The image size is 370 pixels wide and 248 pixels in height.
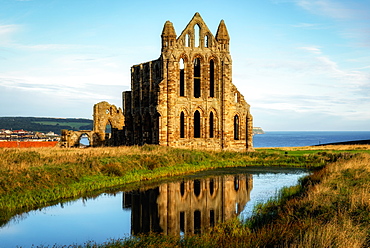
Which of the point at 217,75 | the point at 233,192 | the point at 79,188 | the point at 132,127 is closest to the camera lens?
the point at 79,188

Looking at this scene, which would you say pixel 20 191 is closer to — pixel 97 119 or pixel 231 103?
pixel 231 103

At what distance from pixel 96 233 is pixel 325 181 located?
1108 cm

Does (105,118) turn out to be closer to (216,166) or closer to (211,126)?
(211,126)

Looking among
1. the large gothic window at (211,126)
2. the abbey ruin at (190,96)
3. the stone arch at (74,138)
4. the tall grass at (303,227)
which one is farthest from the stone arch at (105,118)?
the tall grass at (303,227)

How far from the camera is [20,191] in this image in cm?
1803

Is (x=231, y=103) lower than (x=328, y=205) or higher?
higher

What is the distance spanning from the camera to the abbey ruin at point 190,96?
4228 centimetres

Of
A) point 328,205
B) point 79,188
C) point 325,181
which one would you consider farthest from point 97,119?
point 328,205

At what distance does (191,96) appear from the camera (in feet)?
144

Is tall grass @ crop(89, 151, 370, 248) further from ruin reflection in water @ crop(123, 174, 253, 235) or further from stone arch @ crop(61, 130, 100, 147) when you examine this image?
stone arch @ crop(61, 130, 100, 147)

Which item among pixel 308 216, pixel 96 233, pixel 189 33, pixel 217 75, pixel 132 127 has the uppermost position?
pixel 189 33

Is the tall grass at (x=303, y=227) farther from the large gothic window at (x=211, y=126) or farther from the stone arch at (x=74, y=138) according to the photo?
the stone arch at (x=74, y=138)

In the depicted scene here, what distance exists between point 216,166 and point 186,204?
14.3 m

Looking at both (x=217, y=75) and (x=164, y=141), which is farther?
(x=217, y=75)
